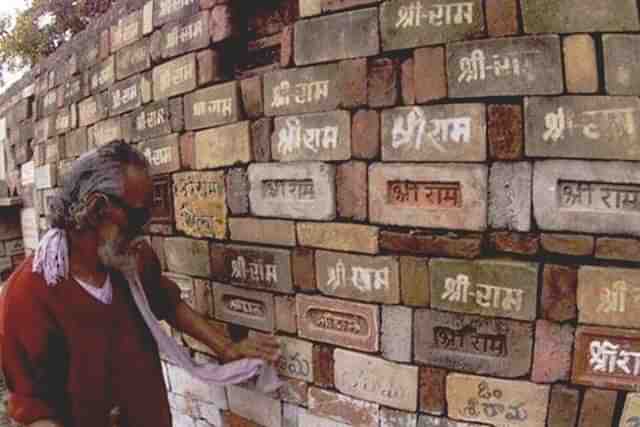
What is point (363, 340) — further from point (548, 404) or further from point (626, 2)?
point (626, 2)

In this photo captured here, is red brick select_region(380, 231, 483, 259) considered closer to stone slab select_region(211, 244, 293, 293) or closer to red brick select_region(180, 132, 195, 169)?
stone slab select_region(211, 244, 293, 293)

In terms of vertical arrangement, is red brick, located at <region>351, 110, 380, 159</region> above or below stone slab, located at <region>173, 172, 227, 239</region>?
above

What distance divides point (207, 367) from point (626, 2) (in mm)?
2326

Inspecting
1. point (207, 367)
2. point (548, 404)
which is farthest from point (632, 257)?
point (207, 367)

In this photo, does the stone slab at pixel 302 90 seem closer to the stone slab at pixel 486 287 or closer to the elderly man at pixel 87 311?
the elderly man at pixel 87 311

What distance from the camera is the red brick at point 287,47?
92.7 inches

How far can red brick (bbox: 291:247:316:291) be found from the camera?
2381 millimetres

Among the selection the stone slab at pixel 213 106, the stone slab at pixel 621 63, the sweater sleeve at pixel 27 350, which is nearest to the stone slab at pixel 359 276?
the stone slab at pixel 213 106

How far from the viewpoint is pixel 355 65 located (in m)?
2.15

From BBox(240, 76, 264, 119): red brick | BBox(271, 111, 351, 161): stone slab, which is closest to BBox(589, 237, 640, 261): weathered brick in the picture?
BBox(271, 111, 351, 161): stone slab

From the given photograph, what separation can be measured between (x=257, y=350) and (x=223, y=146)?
1.06 m

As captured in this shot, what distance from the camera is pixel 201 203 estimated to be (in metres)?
2.84

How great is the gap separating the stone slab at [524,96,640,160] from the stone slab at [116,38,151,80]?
7.57 ft

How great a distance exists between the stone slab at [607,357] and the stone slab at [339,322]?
2.59 ft
